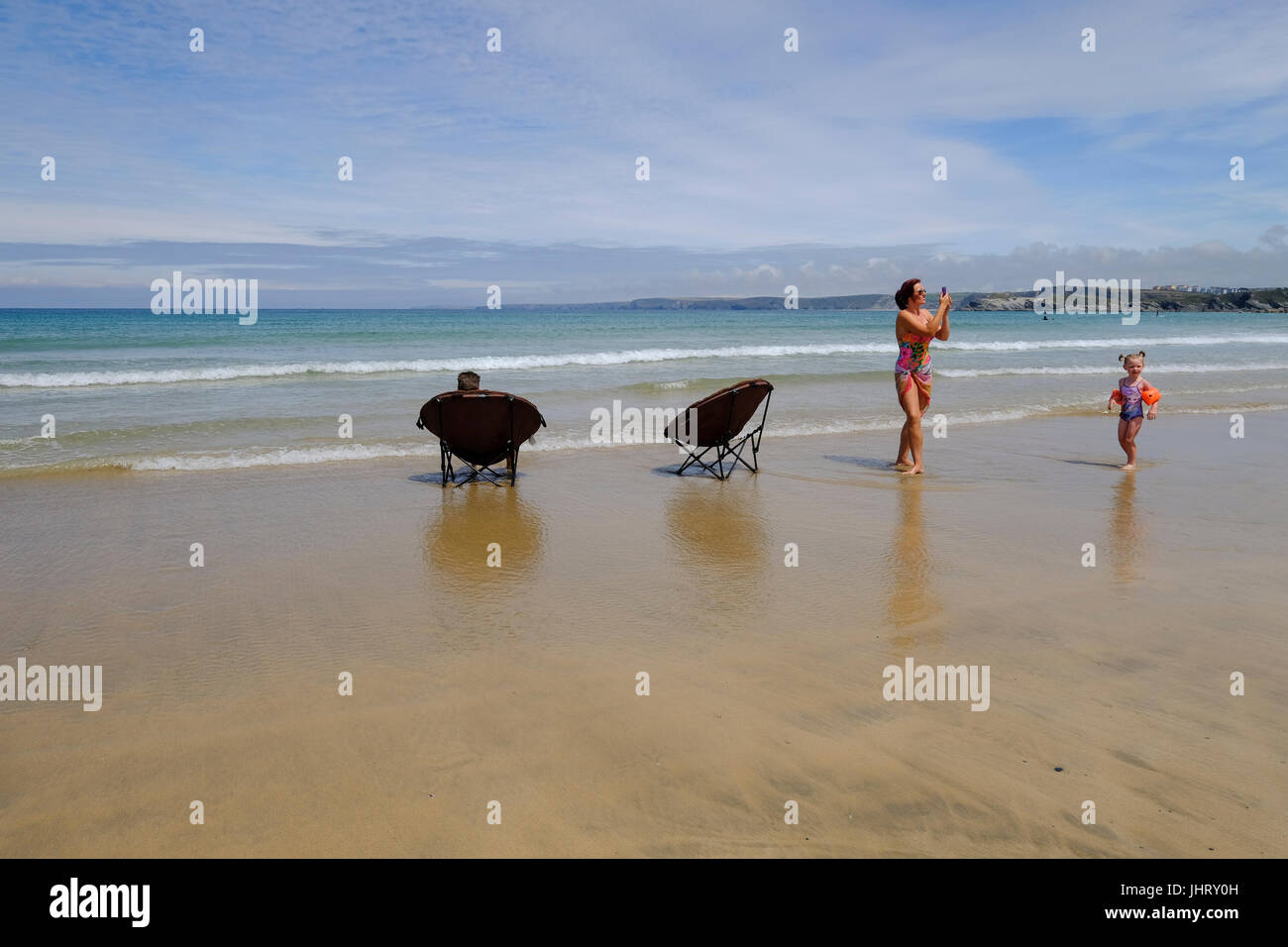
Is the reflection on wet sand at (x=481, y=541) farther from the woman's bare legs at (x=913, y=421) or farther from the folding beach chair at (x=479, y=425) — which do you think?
the woman's bare legs at (x=913, y=421)

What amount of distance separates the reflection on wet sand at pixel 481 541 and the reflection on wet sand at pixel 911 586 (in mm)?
2248

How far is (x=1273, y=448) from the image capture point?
10453 millimetres

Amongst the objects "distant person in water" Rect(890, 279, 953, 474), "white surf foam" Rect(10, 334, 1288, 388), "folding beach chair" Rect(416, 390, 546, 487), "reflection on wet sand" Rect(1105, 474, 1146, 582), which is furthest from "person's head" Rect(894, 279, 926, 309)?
"white surf foam" Rect(10, 334, 1288, 388)

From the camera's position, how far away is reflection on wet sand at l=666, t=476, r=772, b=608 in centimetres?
534

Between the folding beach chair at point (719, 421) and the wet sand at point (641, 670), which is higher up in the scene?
the folding beach chair at point (719, 421)

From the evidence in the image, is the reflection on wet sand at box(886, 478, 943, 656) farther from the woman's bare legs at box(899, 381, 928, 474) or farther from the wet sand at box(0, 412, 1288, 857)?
the woman's bare legs at box(899, 381, 928, 474)

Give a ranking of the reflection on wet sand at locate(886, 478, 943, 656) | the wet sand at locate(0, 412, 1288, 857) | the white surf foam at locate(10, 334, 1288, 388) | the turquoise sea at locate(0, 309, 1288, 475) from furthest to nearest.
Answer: the white surf foam at locate(10, 334, 1288, 388) → the turquoise sea at locate(0, 309, 1288, 475) → the reflection on wet sand at locate(886, 478, 943, 656) → the wet sand at locate(0, 412, 1288, 857)

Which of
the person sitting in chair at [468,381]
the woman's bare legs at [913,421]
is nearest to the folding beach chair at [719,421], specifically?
the woman's bare legs at [913,421]

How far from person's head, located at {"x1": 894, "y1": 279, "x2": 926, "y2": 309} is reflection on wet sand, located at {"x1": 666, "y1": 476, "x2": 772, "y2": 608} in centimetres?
237

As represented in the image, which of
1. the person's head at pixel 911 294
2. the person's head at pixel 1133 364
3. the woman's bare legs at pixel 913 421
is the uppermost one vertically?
the person's head at pixel 911 294

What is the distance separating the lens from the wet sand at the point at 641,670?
2873 millimetres
